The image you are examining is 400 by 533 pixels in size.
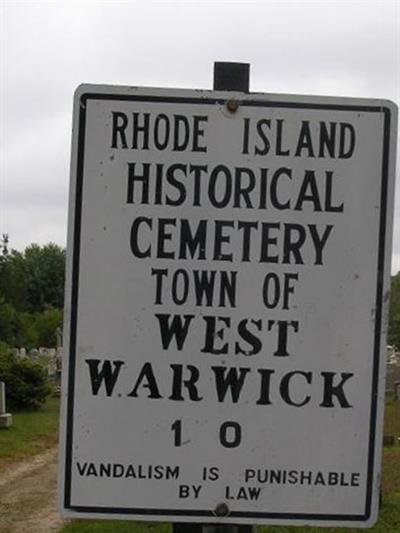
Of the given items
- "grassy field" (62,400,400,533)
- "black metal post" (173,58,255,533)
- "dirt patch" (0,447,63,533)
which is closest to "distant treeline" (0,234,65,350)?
"dirt patch" (0,447,63,533)

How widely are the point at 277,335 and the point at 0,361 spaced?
66.8ft

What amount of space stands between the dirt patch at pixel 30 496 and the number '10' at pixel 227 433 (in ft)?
27.2

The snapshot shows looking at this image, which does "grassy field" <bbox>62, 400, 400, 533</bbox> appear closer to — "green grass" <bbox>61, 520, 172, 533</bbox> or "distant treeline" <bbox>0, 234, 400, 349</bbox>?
"green grass" <bbox>61, 520, 172, 533</bbox>

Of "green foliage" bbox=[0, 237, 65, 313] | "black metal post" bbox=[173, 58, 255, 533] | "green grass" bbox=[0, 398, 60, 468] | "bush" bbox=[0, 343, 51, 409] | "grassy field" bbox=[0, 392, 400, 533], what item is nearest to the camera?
"black metal post" bbox=[173, 58, 255, 533]

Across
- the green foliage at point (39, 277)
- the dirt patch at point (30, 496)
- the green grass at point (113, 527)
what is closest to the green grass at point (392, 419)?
the dirt patch at point (30, 496)

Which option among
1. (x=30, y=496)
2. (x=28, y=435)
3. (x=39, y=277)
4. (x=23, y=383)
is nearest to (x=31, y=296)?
(x=39, y=277)

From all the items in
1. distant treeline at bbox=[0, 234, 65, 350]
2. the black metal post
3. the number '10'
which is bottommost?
distant treeline at bbox=[0, 234, 65, 350]

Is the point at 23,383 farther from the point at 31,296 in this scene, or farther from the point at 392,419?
the point at 31,296

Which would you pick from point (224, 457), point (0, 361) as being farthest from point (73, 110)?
point (0, 361)

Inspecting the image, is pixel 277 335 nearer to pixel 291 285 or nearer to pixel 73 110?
pixel 291 285

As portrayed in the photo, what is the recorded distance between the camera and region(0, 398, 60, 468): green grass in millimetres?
15742

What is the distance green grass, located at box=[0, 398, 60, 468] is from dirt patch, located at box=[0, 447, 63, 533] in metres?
0.50

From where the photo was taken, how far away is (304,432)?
211 cm

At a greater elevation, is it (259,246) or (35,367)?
(259,246)
